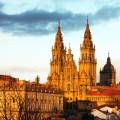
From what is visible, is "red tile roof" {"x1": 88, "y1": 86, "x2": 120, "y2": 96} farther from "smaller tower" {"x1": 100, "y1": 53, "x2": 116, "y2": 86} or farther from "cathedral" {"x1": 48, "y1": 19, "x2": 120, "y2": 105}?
"smaller tower" {"x1": 100, "y1": 53, "x2": 116, "y2": 86}

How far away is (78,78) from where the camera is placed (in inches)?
5994

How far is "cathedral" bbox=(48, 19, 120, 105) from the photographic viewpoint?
150 meters

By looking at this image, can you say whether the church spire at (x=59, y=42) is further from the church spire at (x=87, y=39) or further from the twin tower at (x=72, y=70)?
the church spire at (x=87, y=39)

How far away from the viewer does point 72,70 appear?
152m

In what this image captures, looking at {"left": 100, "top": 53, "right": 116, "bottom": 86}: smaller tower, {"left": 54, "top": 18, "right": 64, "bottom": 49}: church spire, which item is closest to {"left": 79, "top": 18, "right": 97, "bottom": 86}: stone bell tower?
{"left": 54, "top": 18, "right": 64, "bottom": 49}: church spire

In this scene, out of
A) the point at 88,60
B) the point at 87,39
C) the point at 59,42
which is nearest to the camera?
the point at 88,60

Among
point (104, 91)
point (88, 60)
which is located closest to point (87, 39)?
point (88, 60)

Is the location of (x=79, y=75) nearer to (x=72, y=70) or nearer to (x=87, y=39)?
(x=72, y=70)

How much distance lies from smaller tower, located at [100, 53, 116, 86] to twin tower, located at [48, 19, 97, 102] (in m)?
16.5

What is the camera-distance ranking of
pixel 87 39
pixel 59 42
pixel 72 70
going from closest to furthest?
pixel 72 70 < pixel 59 42 < pixel 87 39

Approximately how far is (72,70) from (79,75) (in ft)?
8.56

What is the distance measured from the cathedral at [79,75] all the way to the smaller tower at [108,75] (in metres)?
12.5

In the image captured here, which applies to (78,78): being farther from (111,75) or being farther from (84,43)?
(111,75)

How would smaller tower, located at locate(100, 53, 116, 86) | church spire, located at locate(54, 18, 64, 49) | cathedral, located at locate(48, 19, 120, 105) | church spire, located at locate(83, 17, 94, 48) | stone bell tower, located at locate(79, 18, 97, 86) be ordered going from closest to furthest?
cathedral, located at locate(48, 19, 120, 105)
stone bell tower, located at locate(79, 18, 97, 86)
church spire, located at locate(54, 18, 64, 49)
church spire, located at locate(83, 17, 94, 48)
smaller tower, located at locate(100, 53, 116, 86)
